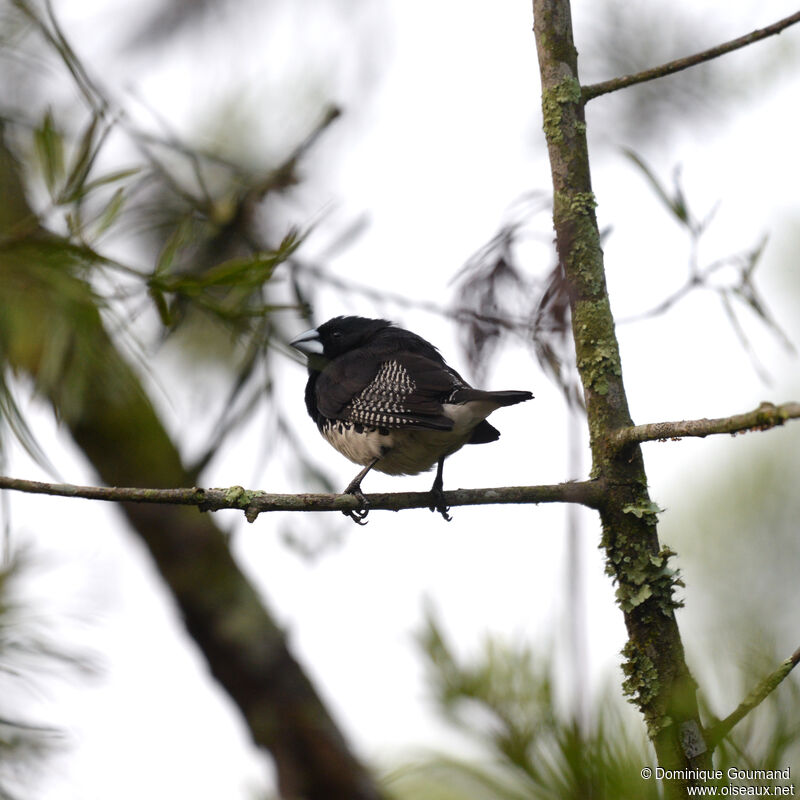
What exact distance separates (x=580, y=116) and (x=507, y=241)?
0.92ft

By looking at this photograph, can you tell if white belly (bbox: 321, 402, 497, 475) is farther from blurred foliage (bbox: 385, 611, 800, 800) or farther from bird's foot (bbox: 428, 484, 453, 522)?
blurred foliage (bbox: 385, 611, 800, 800)

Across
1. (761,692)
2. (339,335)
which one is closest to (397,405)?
(339,335)

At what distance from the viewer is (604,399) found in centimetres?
188

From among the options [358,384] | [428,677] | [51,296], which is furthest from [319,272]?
[428,677]

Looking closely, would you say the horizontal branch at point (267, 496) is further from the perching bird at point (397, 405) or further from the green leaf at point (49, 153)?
the perching bird at point (397, 405)

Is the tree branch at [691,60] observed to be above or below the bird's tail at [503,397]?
above

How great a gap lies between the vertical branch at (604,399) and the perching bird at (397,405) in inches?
31.1

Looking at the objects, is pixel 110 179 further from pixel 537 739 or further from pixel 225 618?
pixel 225 618

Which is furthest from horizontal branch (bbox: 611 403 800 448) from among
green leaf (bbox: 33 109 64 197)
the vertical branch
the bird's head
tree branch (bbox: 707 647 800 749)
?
the bird's head

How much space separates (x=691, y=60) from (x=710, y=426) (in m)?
0.75

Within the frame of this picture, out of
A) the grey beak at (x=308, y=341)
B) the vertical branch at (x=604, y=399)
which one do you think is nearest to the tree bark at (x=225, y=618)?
the grey beak at (x=308, y=341)

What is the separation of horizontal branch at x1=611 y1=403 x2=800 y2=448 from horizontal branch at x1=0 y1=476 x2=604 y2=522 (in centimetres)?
12

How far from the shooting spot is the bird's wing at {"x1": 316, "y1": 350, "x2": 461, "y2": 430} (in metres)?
3.04

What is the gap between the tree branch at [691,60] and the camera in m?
1.77
